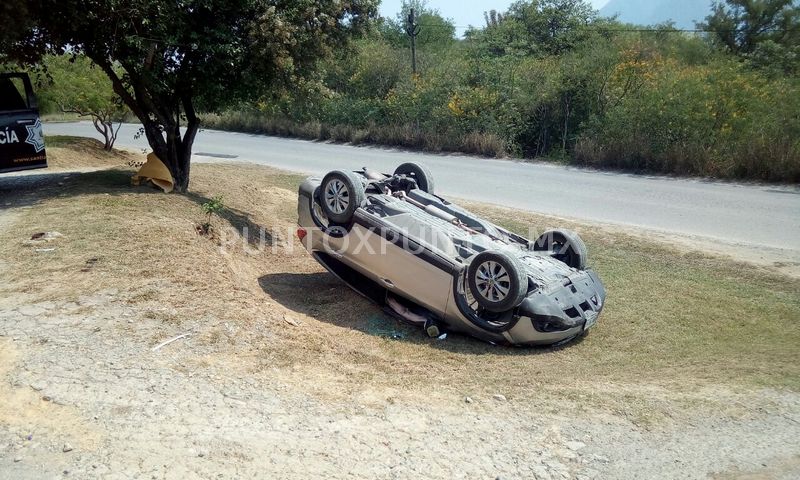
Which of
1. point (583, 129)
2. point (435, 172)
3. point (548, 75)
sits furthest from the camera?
point (548, 75)

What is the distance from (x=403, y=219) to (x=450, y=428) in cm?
300

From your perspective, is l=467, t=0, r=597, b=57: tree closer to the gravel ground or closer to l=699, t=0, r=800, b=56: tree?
l=699, t=0, r=800, b=56: tree

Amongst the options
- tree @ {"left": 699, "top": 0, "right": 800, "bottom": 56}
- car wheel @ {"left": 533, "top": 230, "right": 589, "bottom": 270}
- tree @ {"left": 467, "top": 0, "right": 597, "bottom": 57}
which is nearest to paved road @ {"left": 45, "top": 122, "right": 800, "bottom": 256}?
car wheel @ {"left": 533, "top": 230, "right": 589, "bottom": 270}

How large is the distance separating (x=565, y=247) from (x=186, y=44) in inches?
254

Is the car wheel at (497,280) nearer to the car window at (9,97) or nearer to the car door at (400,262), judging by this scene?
the car door at (400,262)

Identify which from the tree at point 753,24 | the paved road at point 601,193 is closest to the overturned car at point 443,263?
the paved road at point 601,193

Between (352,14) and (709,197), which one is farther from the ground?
(352,14)

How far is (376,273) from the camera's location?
23.8 feet

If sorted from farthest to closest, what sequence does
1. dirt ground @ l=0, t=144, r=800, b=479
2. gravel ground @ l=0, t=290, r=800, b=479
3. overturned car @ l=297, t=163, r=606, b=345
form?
overturned car @ l=297, t=163, r=606, b=345 < dirt ground @ l=0, t=144, r=800, b=479 < gravel ground @ l=0, t=290, r=800, b=479

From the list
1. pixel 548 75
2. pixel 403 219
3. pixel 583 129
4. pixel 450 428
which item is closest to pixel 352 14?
pixel 403 219

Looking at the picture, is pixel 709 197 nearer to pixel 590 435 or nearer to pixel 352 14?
pixel 352 14

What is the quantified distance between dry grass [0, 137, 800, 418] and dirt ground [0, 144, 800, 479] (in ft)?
0.10

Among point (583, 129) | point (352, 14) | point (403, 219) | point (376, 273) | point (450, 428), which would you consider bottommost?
point (450, 428)

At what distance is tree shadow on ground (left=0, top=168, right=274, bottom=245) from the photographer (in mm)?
9898
